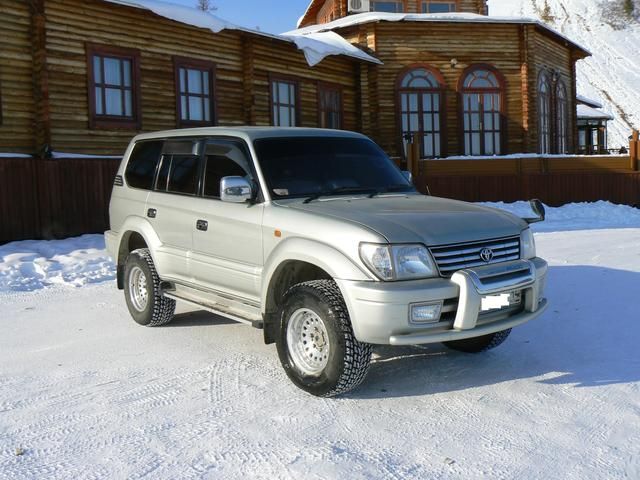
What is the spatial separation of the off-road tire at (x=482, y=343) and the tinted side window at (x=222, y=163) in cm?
214

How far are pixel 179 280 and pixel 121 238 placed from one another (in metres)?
1.18

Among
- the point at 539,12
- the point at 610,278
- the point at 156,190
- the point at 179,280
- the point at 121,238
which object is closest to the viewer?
the point at 179,280

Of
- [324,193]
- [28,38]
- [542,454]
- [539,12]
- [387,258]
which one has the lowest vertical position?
[542,454]

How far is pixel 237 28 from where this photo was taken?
51.4ft

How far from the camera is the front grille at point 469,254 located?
4293mm

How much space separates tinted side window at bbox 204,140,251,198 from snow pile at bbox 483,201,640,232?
10965 mm

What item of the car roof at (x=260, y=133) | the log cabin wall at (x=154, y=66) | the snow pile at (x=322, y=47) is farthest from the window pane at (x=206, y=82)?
the car roof at (x=260, y=133)

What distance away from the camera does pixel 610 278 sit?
8.29 meters

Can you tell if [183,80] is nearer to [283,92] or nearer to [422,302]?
[283,92]

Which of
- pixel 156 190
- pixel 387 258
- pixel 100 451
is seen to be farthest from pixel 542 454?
pixel 156 190

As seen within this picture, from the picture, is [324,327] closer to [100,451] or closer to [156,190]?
[100,451]

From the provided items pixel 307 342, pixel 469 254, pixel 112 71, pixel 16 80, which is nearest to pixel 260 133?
pixel 307 342

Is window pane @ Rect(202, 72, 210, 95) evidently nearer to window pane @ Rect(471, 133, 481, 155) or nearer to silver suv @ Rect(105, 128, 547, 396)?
window pane @ Rect(471, 133, 481, 155)

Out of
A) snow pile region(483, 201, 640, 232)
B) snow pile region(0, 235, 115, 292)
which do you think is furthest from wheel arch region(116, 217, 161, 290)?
snow pile region(483, 201, 640, 232)
